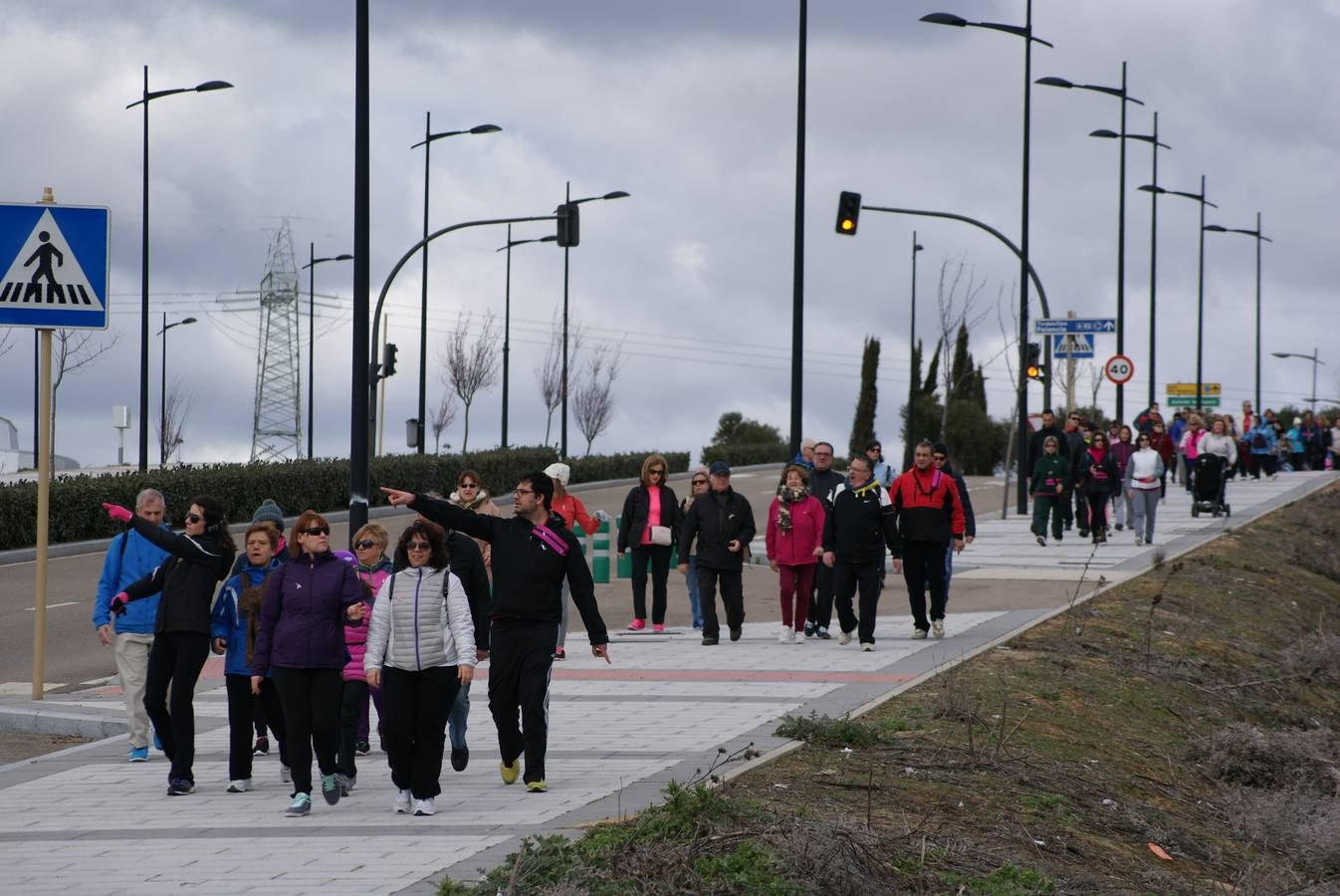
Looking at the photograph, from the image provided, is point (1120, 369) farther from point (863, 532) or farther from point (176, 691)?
point (176, 691)

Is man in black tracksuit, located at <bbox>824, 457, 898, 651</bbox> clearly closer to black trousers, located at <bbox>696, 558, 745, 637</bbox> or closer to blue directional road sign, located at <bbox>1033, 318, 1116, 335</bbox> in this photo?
black trousers, located at <bbox>696, 558, 745, 637</bbox>

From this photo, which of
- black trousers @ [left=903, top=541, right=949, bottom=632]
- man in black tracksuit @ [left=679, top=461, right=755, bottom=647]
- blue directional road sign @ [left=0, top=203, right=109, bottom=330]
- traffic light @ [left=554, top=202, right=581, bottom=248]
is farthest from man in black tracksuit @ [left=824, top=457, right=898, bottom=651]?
traffic light @ [left=554, top=202, right=581, bottom=248]

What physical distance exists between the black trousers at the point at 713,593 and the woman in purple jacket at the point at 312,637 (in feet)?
25.5

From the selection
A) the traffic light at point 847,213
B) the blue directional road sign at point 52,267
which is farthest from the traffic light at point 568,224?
the blue directional road sign at point 52,267

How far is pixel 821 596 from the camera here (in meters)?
17.7

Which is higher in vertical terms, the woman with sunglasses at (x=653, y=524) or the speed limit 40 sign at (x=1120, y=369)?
the speed limit 40 sign at (x=1120, y=369)

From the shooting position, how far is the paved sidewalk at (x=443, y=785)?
25.7ft

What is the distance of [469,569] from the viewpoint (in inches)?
396

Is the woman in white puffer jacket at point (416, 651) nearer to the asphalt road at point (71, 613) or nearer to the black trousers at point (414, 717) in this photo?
the black trousers at point (414, 717)

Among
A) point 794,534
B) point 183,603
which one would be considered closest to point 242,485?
point 794,534

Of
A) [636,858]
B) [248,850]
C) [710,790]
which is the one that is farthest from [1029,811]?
[248,850]

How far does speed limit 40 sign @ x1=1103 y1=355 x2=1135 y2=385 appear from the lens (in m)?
38.3

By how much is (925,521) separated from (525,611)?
7654 millimetres

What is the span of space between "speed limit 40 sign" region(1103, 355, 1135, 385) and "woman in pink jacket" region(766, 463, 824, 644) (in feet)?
74.4
